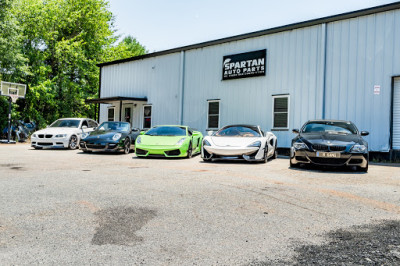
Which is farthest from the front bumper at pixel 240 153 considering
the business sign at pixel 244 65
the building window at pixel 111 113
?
→ the building window at pixel 111 113

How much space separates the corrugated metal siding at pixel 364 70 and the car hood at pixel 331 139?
4.04 m

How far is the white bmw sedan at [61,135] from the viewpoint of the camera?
16156mm

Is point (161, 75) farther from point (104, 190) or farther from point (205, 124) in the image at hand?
point (104, 190)

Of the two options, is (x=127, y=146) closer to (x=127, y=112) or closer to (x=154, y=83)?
(x=154, y=83)

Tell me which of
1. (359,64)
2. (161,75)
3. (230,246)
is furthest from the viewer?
(161,75)

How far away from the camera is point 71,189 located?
19.7 feet

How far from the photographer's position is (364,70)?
45.2ft

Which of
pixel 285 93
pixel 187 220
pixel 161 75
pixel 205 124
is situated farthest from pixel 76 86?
pixel 187 220

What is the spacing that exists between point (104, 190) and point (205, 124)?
1342cm

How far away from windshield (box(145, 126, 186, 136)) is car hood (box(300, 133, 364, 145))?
16.2ft

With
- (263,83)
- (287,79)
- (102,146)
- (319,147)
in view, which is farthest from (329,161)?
(102,146)

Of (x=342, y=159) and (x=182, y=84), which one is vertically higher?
(x=182, y=84)

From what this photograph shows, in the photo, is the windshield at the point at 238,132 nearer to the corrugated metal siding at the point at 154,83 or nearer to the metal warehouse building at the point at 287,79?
the metal warehouse building at the point at 287,79

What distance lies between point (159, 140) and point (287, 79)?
21.6ft
